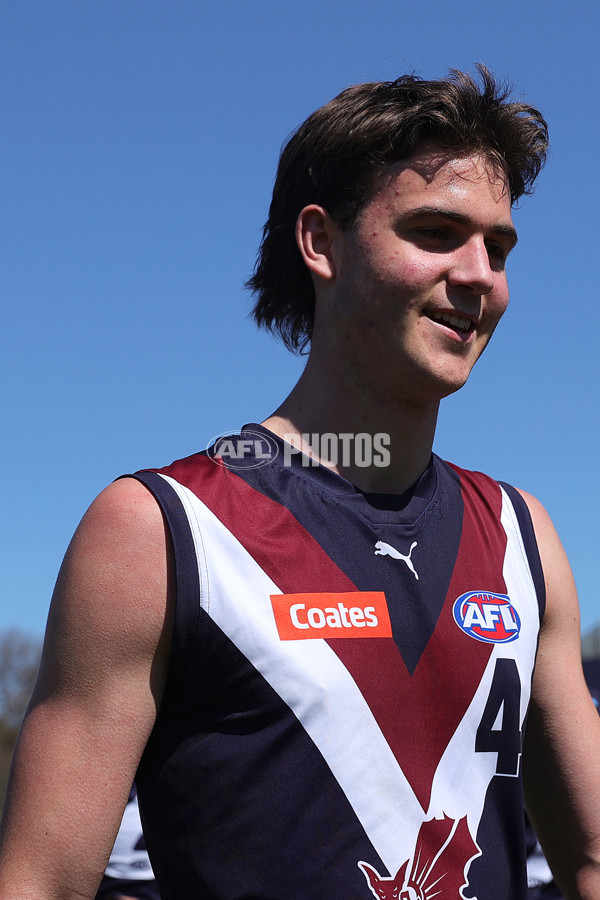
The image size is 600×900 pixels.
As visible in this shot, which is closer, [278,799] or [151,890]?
[278,799]

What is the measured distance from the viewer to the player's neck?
2488 mm

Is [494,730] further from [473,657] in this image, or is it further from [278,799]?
[278,799]

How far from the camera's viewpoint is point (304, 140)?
282 cm

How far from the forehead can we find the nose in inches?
3.3

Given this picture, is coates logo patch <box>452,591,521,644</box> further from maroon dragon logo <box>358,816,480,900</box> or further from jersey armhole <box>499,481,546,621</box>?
maroon dragon logo <box>358,816,480,900</box>

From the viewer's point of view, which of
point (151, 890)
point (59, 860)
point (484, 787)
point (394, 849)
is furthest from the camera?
point (151, 890)

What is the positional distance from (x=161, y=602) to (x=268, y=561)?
0.27 metres

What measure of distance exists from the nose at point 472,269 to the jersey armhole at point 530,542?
62cm

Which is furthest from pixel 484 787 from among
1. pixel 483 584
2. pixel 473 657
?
pixel 483 584

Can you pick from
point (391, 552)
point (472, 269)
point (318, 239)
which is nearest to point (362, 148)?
point (318, 239)

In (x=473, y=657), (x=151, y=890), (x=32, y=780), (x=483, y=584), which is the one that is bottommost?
(x=151, y=890)

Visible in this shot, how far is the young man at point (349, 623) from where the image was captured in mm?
1986

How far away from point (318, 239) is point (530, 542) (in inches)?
39.2

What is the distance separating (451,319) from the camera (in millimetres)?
2412
